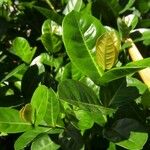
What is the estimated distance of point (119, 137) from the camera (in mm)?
1147

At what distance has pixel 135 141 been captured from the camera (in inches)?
43.8

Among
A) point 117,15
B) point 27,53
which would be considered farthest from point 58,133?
point 117,15

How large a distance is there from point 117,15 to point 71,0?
0.61ft

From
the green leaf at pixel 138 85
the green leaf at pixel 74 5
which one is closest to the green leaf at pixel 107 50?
the green leaf at pixel 138 85

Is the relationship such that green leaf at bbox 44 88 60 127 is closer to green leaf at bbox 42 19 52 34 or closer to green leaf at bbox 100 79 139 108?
green leaf at bbox 100 79 139 108

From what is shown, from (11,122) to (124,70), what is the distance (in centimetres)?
38

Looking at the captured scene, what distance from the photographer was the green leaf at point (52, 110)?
45.4 inches

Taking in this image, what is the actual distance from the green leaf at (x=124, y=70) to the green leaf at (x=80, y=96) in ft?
0.19

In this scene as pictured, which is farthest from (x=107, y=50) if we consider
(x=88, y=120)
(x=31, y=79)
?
(x=31, y=79)

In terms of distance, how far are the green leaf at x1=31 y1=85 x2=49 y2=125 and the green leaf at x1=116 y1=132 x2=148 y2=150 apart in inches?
9.0

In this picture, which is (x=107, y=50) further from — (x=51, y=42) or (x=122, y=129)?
(x=51, y=42)

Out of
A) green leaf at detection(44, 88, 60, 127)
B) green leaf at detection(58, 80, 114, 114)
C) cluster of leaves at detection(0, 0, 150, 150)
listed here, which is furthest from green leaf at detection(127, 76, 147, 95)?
green leaf at detection(44, 88, 60, 127)

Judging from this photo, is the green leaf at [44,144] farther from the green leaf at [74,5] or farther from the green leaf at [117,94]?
the green leaf at [74,5]

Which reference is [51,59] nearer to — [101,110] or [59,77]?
[59,77]
